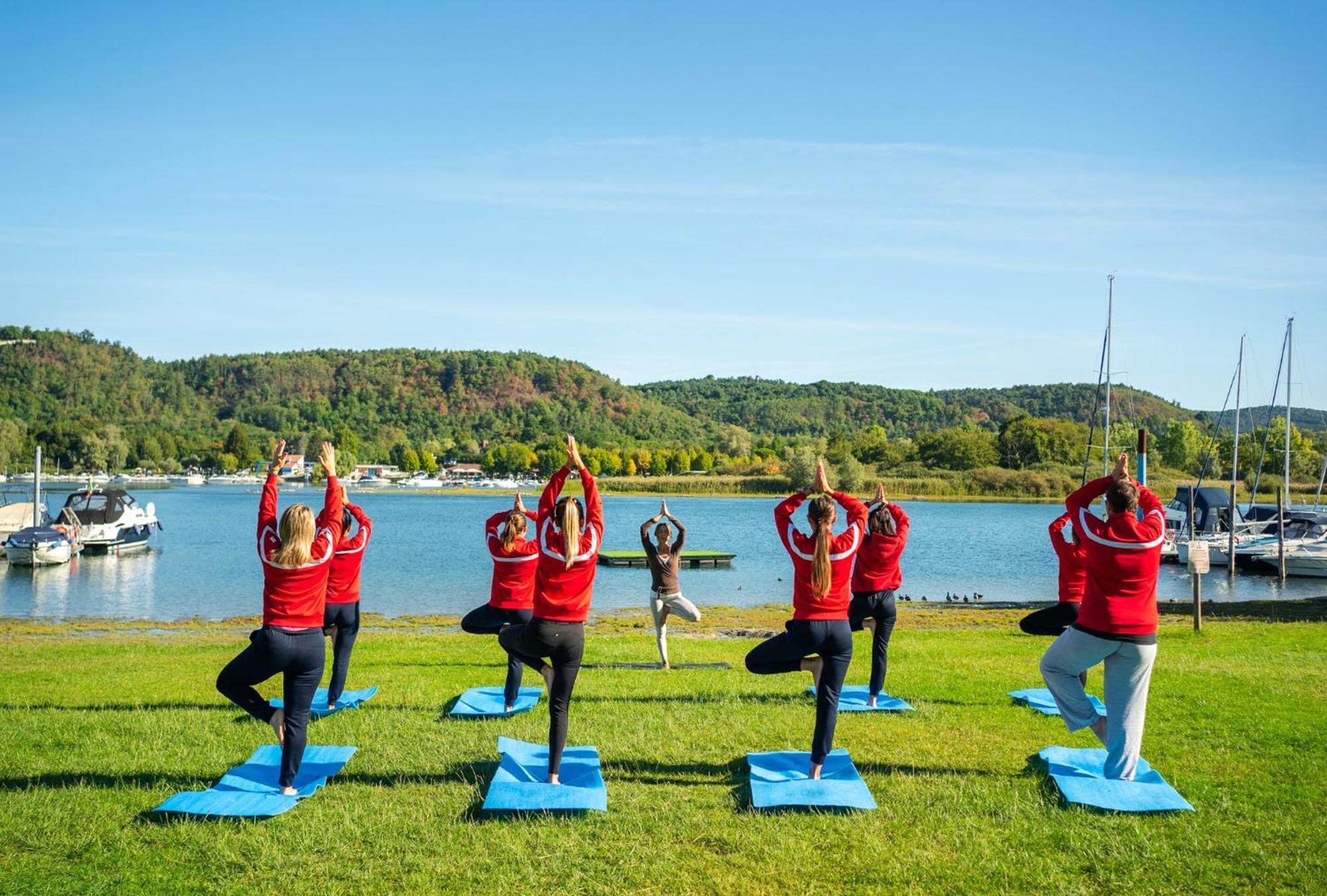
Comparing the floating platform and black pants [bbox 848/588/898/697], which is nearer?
black pants [bbox 848/588/898/697]

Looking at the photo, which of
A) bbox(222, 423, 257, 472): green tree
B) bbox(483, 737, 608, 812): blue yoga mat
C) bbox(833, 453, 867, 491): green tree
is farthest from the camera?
bbox(222, 423, 257, 472): green tree

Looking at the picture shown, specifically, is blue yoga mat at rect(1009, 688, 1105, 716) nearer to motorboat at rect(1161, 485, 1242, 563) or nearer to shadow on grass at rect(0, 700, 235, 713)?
shadow on grass at rect(0, 700, 235, 713)

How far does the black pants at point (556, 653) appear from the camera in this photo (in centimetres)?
756

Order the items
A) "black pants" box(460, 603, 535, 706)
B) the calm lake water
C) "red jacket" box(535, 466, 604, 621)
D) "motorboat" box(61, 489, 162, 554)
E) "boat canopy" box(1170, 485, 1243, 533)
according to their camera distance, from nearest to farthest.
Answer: "red jacket" box(535, 466, 604, 621), "black pants" box(460, 603, 535, 706), the calm lake water, "motorboat" box(61, 489, 162, 554), "boat canopy" box(1170, 485, 1243, 533)

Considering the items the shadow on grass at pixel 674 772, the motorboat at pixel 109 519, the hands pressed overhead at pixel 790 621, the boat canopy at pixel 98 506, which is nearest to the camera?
the hands pressed overhead at pixel 790 621

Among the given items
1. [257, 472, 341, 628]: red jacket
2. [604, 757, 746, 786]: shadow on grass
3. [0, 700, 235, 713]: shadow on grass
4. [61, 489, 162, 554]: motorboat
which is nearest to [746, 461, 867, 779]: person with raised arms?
[604, 757, 746, 786]: shadow on grass

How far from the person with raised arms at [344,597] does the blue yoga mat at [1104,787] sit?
6713 millimetres

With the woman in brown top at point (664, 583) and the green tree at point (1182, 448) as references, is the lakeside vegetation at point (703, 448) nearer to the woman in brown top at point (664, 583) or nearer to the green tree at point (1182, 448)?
the green tree at point (1182, 448)

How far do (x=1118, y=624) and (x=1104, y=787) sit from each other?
1285mm

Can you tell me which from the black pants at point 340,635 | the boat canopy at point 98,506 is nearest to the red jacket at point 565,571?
the black pants at point 340,635

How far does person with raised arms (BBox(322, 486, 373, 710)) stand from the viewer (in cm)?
982

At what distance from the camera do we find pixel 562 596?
756cm

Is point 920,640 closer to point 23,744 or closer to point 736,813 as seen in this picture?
point 736,813

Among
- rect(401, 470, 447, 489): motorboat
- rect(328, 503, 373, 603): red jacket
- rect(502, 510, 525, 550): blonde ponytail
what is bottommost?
rect(401, 470, 447, 489): motorboat
